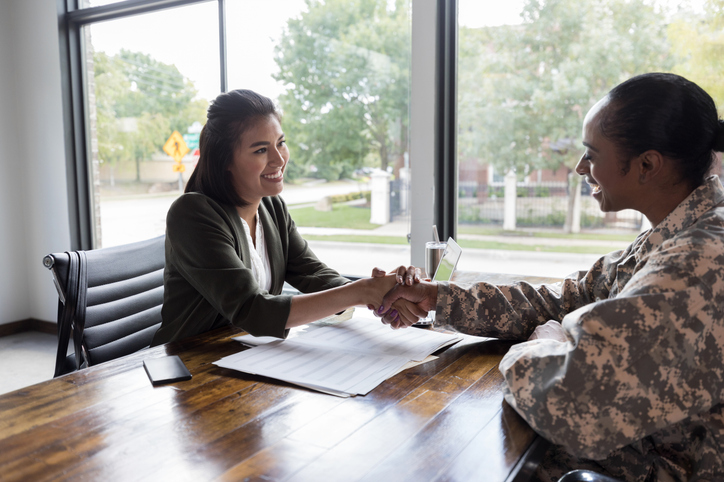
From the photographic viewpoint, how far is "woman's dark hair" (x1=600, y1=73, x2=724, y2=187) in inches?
40.1

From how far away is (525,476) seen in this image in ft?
2.67

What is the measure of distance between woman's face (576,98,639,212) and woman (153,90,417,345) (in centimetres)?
56

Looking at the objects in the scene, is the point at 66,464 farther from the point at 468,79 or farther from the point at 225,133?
the point at 468,79

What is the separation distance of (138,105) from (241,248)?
7.74 ft

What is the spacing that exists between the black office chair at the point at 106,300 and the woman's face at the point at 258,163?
0.45 meters

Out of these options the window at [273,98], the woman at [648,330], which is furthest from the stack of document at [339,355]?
the window at [273,98]

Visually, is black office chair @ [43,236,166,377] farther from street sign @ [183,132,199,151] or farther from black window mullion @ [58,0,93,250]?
black window mullion @ [58,0,93,250]

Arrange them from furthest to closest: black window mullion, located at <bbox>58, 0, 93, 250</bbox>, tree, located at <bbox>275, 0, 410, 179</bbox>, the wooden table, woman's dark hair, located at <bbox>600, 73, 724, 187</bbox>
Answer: black window mullion, located at <bbox>58, 0, 93, 250</bbox>, tree, located at <bbox>275, 0, 410, 179</bbox>, woman's dark hair, located at <bbox>600, 73, 724, 187</bbox>, the wooden table

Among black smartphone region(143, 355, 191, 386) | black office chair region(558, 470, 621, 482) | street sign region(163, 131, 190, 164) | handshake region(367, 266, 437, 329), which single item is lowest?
black office chair region(558, 470, 621, 482)

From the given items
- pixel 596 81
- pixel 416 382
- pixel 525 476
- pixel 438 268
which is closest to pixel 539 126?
pixel 596 81

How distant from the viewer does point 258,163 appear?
1.71 meters

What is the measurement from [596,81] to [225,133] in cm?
146

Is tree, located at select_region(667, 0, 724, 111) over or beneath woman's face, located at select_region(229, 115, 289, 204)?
over

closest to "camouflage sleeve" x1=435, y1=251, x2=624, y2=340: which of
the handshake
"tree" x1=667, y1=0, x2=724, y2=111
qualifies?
the handshake
